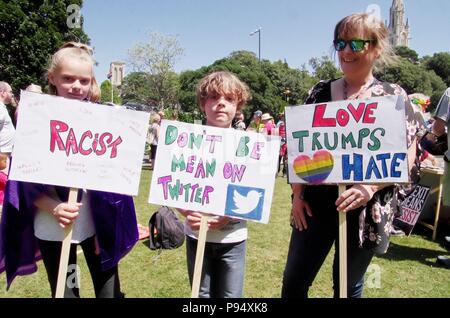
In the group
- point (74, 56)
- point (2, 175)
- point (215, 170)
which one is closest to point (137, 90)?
point (2, 175)

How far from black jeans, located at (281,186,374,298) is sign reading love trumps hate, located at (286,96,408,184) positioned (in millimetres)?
194

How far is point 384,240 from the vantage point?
187 cm

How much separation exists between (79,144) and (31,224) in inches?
22.0

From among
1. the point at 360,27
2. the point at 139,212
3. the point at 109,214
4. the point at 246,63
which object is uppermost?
the point at 246,63

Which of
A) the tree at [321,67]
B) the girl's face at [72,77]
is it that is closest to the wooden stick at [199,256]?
the girl's face at [72,77]

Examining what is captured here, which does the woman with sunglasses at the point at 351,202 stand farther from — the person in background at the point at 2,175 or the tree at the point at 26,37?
the tree at the point at 26,37

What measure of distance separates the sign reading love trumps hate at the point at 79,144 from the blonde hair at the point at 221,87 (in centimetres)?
45

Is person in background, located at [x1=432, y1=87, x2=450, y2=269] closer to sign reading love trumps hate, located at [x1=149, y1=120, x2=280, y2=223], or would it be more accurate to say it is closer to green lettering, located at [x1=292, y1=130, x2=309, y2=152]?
green lettering, located at [x1=292, y1=130, x2=309, y2=152]

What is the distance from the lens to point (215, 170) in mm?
1912

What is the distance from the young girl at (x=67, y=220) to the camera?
6.08ft

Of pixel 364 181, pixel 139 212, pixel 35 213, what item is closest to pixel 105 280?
pixel 35 213
